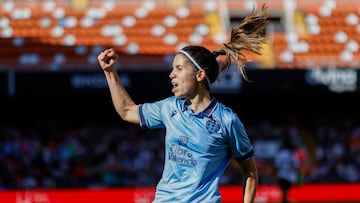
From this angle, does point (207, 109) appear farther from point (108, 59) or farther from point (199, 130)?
point (108, 59)

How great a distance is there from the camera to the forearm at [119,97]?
220 inches

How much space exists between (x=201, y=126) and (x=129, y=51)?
14.2 meters

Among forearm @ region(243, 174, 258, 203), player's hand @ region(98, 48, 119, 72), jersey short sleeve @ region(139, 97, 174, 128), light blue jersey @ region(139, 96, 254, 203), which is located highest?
player's hand @ region(98, 48, 119, 72)

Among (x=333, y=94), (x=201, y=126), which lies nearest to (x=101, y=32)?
(x=333, y=94)

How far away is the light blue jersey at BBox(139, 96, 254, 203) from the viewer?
535 centimetres

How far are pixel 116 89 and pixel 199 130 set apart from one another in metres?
0.62

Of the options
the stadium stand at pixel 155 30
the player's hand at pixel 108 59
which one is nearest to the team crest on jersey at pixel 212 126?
the player's hand at pixel 108 59

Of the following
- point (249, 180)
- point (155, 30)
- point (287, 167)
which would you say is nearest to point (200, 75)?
point (249, 180)

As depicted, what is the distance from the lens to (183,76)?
17.6ft

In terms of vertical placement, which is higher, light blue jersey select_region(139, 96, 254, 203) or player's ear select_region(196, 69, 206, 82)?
player's ear select_region(196, 69, 206, 82)

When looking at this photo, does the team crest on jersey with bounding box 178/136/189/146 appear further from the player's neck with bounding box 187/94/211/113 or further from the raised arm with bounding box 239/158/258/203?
the raised arm with bounding box 239/158/258/203

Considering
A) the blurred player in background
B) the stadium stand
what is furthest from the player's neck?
the stadium stand

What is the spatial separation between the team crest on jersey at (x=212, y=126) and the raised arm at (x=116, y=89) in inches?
20.0

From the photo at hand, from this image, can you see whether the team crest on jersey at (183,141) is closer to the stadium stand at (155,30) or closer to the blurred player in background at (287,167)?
the blurred player in background at (287,167)
